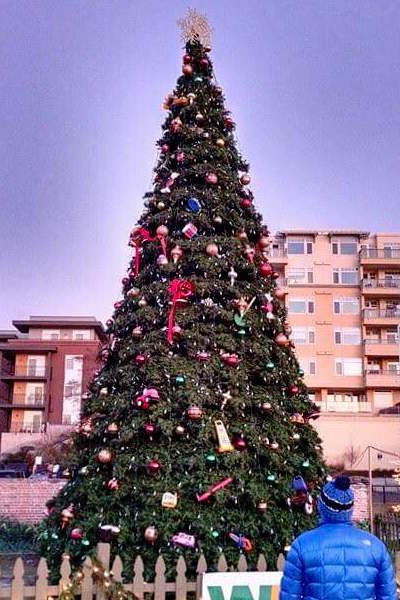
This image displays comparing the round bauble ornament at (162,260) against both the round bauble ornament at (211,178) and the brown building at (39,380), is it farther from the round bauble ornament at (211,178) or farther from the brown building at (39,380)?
the brown building at (39,380)

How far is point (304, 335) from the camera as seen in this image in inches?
1722

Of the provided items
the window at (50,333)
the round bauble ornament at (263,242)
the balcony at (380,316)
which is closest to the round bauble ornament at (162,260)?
the round bauble ornament at (263,242)

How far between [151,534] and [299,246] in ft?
133

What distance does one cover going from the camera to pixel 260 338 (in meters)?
7.80

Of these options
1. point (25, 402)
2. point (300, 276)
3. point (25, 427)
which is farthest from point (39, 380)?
point (300, 276)

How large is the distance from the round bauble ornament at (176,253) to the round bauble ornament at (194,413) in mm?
2038

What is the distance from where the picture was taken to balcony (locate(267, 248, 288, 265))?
43812 mm

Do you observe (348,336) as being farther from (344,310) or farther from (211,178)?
(211,178)

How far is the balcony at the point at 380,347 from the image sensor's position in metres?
42.5

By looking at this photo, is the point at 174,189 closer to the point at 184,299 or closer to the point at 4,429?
the point at 184,299

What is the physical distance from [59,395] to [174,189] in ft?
145

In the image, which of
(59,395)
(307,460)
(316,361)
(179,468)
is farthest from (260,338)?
(59,395)

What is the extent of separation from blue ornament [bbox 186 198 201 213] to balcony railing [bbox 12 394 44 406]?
146ft

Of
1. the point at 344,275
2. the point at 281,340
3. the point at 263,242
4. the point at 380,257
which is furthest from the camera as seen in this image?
the point at 344,275
